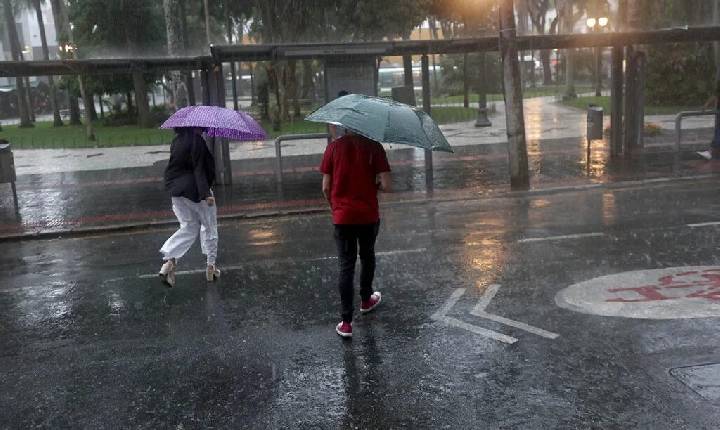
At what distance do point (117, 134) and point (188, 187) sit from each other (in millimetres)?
25383

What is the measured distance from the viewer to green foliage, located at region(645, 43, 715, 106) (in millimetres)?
31844

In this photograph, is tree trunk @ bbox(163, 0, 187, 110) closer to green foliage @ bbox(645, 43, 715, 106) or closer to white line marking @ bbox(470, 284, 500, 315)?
green foliage @ bbox(645, 43, 715, 106)

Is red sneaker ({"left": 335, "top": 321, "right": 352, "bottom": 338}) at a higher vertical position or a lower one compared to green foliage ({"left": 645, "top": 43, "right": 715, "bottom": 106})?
lower

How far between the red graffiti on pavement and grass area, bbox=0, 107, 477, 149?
19.8 metres

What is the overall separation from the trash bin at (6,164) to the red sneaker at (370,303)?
30.4ft

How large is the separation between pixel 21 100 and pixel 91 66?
2970 cm

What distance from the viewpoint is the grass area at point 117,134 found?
27.0 meters

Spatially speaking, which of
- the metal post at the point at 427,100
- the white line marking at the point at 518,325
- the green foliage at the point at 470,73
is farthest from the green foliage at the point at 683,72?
the white line marking at the point at 518,325

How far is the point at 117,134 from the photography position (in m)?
30.7

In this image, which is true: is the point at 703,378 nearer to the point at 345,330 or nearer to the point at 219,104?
the point at 345,330

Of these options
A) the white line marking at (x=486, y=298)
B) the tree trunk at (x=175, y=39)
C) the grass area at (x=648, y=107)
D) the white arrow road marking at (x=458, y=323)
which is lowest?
the grass area at (x=648, y=107)

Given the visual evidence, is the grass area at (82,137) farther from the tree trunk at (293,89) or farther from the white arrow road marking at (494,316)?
the white arrow road marking at (494,316)

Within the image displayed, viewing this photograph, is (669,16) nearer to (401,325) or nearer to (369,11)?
(369,11)

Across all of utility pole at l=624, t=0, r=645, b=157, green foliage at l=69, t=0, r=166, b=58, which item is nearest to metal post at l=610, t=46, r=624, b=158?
utility pole at l=624, t=0, r=645, b=157
